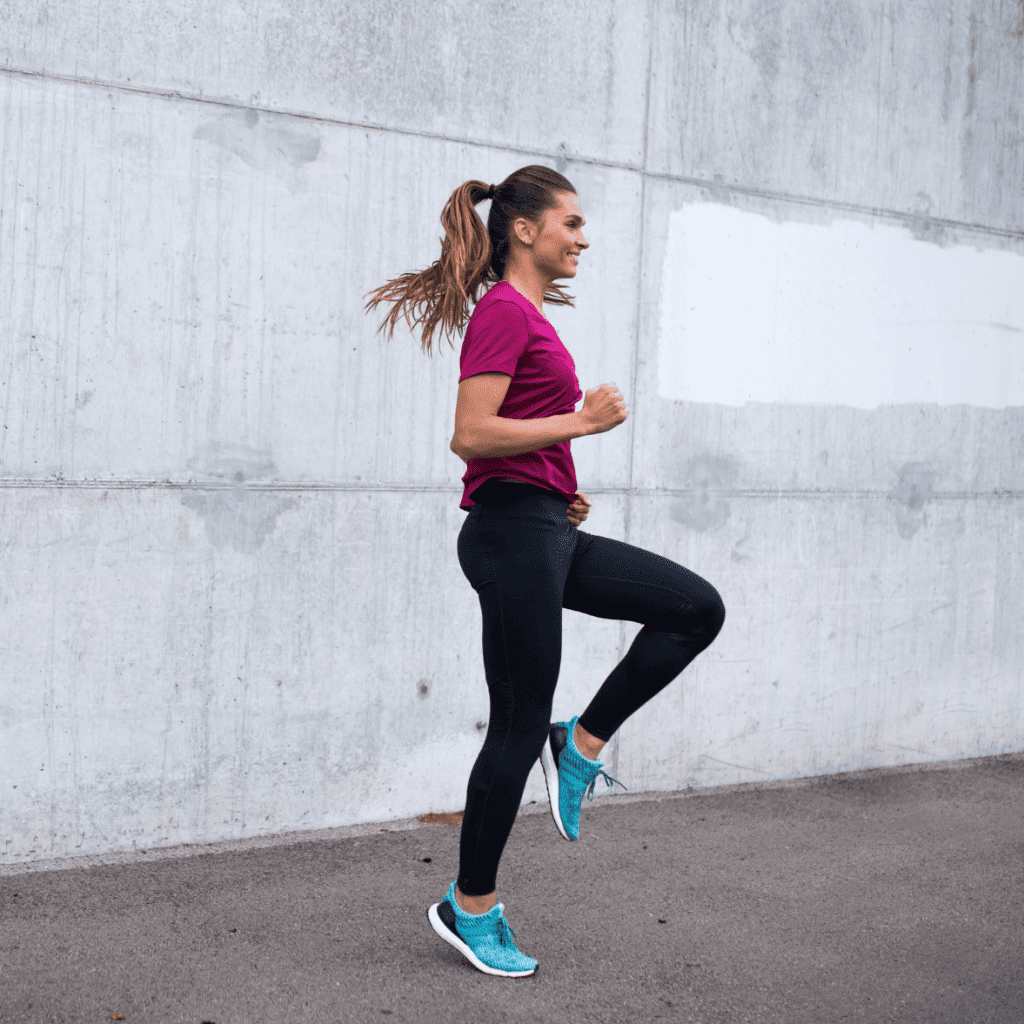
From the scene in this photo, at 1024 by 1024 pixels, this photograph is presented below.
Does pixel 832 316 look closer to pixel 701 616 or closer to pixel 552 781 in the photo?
pixel 701 616

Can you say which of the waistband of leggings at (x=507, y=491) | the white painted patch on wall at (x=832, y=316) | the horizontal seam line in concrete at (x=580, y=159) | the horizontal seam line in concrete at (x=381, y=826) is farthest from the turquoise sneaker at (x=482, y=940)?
the horizontal seam line in concrete at (x=580, y=159)

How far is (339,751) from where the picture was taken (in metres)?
3.97

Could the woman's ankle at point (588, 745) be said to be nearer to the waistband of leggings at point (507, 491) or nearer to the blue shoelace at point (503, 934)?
the blue shoelace at point (503, 934)

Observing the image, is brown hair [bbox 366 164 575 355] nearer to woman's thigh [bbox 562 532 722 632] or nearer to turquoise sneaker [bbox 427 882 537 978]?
woman's thigh [bbox 562 532 722 632]

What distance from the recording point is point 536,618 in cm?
270

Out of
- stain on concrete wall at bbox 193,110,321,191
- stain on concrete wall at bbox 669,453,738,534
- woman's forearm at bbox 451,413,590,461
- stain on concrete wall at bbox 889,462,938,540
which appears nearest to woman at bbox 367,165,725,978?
woman's forearm at bbox 451,413,590,461

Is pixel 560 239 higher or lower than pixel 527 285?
higher

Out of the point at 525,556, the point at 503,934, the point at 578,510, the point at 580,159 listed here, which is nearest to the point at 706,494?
the point at 580,159

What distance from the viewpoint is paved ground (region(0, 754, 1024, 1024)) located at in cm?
273

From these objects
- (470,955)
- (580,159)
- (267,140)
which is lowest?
(470,955)

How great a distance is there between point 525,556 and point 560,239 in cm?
80

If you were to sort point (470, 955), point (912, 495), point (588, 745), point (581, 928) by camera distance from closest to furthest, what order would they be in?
point (470, 955) < point (588, 745) < point (581, 928) < point (912, 495)

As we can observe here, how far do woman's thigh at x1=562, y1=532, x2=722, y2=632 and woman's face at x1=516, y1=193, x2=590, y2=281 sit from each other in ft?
2.30

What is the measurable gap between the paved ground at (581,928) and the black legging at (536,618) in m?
0.40
